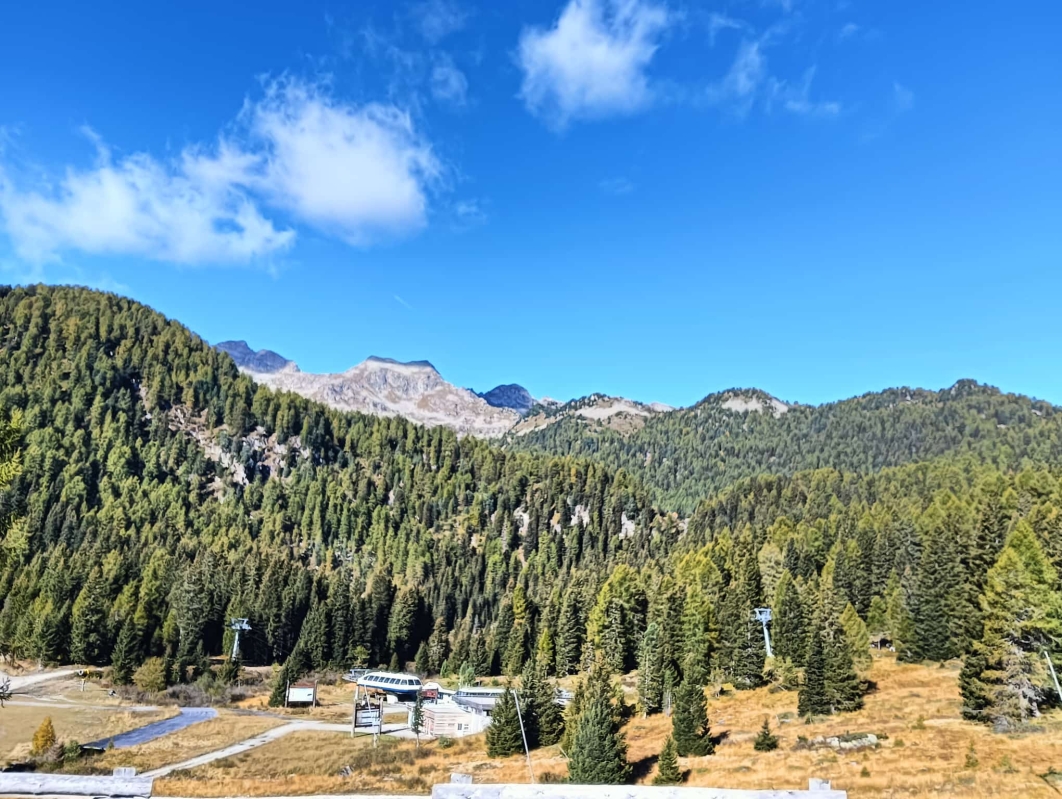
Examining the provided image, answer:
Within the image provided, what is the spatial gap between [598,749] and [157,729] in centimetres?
5710

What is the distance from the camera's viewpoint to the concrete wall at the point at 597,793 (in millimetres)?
10891

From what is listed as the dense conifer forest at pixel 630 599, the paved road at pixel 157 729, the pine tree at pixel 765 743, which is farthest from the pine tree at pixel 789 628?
the paved road at pixel 157 729

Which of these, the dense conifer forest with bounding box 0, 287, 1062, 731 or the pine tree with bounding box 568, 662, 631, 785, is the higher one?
the dense conifer forest with bounding box 0, 287, 1062, 731

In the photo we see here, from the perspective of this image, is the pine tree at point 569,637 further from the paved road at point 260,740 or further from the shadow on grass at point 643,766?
the shadow on grass at point 643,766

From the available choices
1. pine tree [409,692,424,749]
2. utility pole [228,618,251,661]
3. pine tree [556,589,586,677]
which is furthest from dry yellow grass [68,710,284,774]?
pine tree [556,589,586,677]

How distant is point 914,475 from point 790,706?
156m

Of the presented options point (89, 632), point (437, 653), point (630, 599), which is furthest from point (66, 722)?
point (630, 599)

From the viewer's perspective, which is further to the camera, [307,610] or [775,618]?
[307,610]

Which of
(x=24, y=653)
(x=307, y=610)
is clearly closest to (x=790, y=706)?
(x=307, y=610)

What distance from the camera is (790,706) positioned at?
6994cm

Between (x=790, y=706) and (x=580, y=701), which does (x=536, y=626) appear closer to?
(x=790, y=706)

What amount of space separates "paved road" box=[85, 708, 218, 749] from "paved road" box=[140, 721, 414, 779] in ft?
29.3

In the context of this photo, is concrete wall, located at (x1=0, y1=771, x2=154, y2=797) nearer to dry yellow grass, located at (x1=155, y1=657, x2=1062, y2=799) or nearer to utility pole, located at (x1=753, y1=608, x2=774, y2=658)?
dry yellow grass, located at (x1=155, y1=657, x2=1062, y2=799)

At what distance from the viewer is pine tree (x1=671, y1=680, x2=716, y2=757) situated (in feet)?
176
